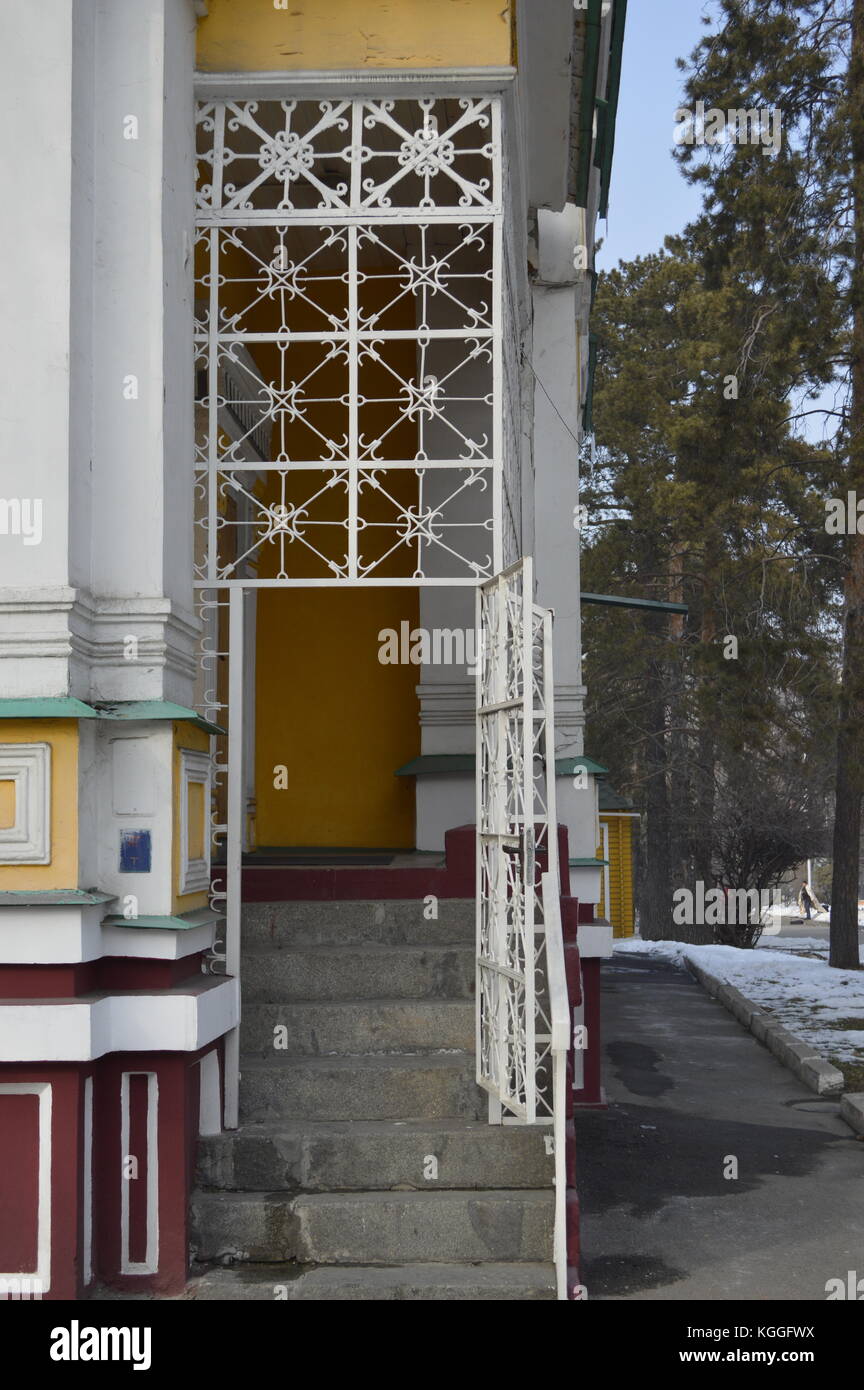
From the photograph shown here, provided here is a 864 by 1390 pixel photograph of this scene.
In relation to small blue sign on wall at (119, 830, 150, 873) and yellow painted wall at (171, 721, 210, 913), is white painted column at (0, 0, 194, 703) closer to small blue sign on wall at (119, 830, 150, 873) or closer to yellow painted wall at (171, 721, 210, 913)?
yellow painted wall at (171, 721, 210, 913)

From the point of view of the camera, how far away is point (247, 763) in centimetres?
1038

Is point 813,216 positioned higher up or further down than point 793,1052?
higher up

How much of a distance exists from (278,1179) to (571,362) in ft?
24.7

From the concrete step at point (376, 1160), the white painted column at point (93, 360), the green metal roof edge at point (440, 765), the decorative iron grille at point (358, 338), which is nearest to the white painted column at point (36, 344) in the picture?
the white painted column at point (93, 360)

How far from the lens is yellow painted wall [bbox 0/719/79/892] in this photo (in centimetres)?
529

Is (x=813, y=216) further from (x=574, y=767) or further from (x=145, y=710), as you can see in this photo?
(x=145, y=710)

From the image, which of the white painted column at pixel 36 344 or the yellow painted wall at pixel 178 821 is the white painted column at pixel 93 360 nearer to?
the white painted column at pixel 36 344

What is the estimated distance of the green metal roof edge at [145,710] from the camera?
5.46 meters

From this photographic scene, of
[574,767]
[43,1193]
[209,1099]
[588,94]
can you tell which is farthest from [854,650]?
[43,1193]

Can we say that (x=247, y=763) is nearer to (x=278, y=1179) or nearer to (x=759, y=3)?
(x=278, y=1179)

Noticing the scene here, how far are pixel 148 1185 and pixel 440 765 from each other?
4.18 meters

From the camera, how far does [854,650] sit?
62.6 ft

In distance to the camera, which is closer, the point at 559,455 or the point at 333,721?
the point at 333,721
